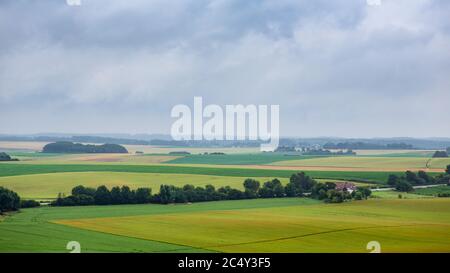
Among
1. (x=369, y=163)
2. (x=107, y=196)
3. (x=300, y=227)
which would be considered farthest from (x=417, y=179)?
(x=300, y=227)

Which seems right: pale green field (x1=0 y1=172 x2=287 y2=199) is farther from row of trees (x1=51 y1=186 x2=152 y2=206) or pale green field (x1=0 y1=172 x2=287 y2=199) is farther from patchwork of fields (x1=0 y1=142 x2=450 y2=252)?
row of trees (x1=51 y1=186 x2=152 y2=206)

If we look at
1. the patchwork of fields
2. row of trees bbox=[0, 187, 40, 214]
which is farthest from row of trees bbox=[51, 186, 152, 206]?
row of trees bbox=[0, 187, 40, 214]

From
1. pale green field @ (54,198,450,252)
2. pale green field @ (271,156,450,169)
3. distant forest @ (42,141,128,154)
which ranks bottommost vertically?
pale green field @ (54,198,450,252)

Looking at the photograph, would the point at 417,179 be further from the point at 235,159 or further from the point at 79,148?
the point at 79,148

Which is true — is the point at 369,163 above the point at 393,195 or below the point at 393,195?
above
